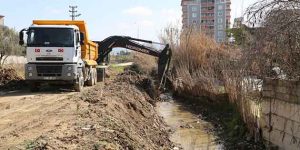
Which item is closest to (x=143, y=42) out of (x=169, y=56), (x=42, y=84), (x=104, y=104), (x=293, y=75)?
(x=169, y=56)

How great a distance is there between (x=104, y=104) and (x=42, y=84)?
642 centimetres

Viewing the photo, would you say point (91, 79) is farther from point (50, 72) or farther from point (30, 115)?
point (30, 115)

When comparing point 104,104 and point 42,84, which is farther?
point 42,84

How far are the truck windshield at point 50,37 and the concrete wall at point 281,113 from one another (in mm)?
8800

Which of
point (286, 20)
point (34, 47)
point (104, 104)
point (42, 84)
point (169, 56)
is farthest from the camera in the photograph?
point (169, 56)

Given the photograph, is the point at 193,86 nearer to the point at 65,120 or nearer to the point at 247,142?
the point at 247,142

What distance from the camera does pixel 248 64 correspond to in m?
10.6

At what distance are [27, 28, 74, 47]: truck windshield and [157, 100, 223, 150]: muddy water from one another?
17.4 ft

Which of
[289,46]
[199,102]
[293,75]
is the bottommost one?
[199,102]

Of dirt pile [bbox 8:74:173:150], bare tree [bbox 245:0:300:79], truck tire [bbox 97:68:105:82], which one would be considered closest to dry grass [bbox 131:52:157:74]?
truck tire [bbox 97:68:105:82]

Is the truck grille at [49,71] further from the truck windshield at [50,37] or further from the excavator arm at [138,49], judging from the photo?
the excavator arm at [138,49]

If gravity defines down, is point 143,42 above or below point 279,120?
above

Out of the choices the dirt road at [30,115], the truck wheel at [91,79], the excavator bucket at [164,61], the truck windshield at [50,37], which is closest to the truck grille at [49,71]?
the truck windshield at [50,37]

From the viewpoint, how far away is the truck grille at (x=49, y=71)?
1698 cm
